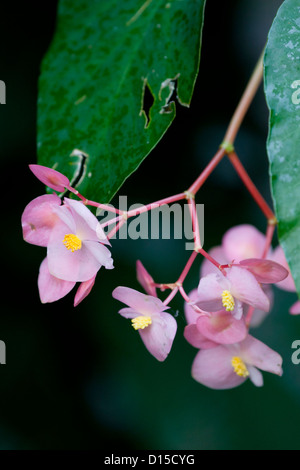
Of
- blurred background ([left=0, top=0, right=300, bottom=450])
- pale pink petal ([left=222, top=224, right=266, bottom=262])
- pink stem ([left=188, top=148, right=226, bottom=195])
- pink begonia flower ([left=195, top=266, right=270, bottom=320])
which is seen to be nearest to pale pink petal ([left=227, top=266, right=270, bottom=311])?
pink begonia flower ([left=195, top=266, right=270, bottom=320])

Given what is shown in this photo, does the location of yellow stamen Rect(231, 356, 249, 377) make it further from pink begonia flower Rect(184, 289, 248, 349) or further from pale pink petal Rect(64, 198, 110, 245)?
pale pink petal Rect(64, 198, 110, 245)

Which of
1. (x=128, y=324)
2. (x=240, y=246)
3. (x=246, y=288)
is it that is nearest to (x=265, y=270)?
(x=246, y=288)

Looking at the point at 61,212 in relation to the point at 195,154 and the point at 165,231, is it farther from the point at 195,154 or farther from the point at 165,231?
the point at 195,154

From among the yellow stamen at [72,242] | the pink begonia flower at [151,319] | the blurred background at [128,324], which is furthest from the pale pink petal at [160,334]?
the blurred background at [128,324]

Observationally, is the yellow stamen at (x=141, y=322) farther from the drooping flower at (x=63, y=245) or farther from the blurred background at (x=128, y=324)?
the blurred background at (x=128, y=324)

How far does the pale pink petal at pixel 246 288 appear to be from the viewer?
512 mm

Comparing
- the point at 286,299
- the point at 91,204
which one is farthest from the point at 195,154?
the point at 91,204

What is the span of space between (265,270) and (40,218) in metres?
0.22

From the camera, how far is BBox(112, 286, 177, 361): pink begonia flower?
0.52 metres

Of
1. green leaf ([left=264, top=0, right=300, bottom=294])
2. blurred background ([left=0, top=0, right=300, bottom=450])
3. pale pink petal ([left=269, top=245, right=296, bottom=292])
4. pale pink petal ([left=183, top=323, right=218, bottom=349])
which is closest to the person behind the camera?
green leaf ([left=264, top=0, right=300, bottom=294])

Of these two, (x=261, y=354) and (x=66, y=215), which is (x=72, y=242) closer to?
(x=66, y=215)

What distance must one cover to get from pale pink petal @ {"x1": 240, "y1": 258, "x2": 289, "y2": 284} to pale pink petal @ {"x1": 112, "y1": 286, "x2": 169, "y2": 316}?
9 cm

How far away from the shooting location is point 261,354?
0.60 metres

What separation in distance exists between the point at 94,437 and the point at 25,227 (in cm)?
88
